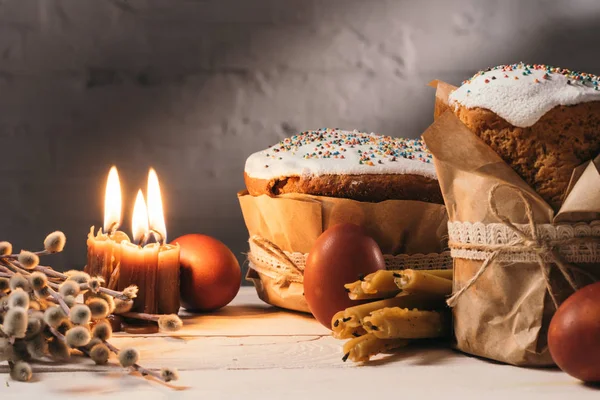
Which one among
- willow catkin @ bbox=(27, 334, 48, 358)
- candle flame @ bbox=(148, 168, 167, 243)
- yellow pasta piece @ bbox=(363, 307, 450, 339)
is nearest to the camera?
willow catkin @ bbox=(27, 334, 48, 358)

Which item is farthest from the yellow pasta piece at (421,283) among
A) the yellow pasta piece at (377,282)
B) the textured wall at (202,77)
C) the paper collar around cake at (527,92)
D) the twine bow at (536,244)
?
the textured wall at (202,77)

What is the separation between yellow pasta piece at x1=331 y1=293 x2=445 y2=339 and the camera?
0.99 meters

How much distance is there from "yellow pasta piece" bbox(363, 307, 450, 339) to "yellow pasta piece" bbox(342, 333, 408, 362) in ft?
0.04

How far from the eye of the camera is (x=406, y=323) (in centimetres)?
100

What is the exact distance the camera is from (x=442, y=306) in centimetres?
107

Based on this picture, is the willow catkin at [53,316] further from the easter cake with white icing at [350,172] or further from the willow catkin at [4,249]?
the easter cake with white icing at [350,172]

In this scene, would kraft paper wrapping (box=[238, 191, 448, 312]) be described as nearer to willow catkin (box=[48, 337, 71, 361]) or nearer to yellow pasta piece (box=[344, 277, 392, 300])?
yellow pasta piece (box=[344, 277, 392, 300])

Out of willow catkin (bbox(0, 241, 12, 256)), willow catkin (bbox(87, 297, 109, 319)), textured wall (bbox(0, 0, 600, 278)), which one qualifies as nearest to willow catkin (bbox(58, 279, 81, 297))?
willow catkin (bbox(87, 297, 109, 319))

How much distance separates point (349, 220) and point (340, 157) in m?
0.12

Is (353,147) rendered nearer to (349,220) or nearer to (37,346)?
(349,220)

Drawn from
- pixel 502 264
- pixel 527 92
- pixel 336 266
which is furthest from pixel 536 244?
pixel 336 266

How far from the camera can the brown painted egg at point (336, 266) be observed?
108 cm

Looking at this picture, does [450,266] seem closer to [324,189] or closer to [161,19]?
[324,189]

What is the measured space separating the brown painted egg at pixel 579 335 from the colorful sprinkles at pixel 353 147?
1.65 feet
